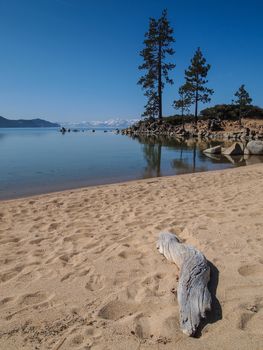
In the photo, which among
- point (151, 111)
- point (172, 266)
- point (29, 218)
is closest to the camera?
point (172, 266)

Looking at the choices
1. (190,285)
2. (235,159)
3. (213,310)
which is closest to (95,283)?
(190,285)

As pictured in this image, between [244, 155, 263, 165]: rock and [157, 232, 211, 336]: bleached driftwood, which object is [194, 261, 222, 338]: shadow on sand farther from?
[244, 155, 263, 165]: rock

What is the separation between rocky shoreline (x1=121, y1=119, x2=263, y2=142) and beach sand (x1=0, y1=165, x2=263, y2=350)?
27.5 meters

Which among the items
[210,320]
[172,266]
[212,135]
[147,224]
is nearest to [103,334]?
[210,320]

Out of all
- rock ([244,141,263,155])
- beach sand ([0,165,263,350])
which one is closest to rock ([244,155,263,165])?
rock ([244,141,263,155])

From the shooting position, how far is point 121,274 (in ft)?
12.0

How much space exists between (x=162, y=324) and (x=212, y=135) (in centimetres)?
3601

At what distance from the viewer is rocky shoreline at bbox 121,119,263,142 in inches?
1289

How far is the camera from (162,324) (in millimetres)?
2648

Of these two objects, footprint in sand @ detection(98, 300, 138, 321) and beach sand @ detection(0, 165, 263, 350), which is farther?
footprint in sand @ detection(98, 300, 138, 321)

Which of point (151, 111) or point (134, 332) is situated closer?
point (134, 332)

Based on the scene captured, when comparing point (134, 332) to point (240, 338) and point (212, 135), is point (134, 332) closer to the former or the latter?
point (240, 338)

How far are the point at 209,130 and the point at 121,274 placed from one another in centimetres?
3824

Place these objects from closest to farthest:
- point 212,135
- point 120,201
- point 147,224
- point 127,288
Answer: point 127,288
point 147,224
point 120,201
point 212,135
